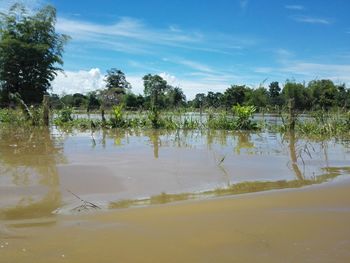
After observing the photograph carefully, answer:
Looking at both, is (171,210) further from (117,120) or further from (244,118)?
(117,120)

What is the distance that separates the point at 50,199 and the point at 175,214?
4.82ft

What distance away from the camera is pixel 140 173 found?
Answer: 228 inches

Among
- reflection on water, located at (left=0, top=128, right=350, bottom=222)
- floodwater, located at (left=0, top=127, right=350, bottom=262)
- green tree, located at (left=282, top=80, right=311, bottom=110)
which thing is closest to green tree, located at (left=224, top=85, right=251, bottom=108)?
green tree, located at (left=282, top=80, right=311, bottom=110)

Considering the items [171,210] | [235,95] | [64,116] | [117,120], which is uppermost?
[235,95]

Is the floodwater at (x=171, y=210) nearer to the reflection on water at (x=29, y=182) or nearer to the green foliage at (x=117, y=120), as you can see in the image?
the reflection on water at (x=29, y=182)

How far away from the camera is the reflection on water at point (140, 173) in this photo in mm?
4363

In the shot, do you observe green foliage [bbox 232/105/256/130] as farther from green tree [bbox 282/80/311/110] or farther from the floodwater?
green tree [bbox 282/80/311/110]

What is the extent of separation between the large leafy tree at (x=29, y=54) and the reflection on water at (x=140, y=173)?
70.2 ft

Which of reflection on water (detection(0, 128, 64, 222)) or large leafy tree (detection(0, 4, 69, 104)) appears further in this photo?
large leafy tree (detection(0, 4, 69, 104))

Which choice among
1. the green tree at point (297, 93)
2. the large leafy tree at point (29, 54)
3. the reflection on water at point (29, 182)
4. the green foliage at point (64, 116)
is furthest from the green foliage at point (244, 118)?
the green tree at point (297, 93)

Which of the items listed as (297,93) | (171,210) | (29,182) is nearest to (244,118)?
(29,182)

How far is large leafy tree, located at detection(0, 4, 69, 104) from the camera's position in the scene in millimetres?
Answer: 28406

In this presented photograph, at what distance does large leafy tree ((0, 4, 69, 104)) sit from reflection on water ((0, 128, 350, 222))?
70.2ft

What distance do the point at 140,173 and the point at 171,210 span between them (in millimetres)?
1974
